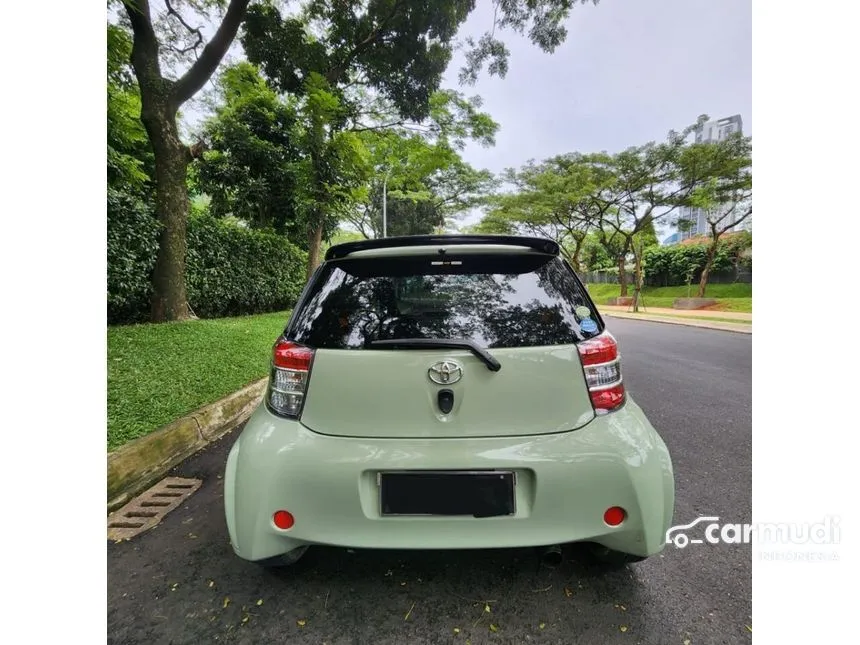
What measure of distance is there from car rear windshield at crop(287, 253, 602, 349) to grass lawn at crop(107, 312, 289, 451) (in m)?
1.86

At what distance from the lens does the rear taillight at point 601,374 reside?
4.46 ft

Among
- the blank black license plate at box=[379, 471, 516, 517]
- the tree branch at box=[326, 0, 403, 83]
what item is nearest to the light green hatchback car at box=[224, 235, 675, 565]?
the blank black license plate at box=[379, 471, 516, 517]

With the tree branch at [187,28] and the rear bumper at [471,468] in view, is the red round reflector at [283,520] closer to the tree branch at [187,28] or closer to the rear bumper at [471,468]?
the rear bumper at [471,468]

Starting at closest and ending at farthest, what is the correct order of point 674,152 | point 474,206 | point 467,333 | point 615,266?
point 467,333
point 674,152
point 474,206
point 615,266

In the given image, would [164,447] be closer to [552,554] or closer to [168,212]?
[552,554]

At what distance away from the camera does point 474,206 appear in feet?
77.5

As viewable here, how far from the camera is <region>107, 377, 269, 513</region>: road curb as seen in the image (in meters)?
2.16

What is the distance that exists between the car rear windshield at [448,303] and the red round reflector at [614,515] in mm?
570

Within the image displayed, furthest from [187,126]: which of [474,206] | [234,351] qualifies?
[474,206]

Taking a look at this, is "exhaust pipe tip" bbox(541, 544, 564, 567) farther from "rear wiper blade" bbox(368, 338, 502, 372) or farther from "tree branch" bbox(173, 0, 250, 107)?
"tree branch" bbox(173, 0, 250, 107)

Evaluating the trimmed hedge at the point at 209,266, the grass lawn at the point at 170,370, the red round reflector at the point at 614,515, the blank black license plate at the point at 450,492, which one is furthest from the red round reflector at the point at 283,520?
the trimmed hedge at the point at 209,266

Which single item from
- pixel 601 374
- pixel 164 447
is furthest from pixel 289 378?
pixel 164 447

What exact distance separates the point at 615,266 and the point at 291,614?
38373 mm

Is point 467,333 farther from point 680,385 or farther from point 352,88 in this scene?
point 352,88
